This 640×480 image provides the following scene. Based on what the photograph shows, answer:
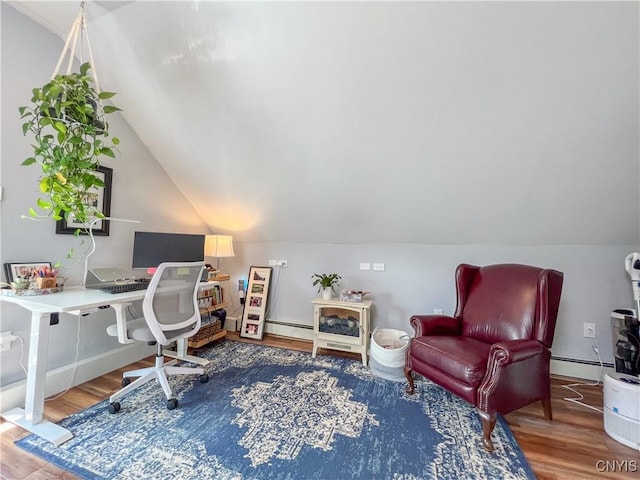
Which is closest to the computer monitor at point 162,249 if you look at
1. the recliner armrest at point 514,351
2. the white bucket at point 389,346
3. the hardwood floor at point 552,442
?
the hardwood floor at point 552,442

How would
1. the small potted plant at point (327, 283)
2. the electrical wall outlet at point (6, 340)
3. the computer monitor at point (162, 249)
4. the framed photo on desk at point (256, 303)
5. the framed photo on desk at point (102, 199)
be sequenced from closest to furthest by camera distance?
1. the electrical wall outlet at point (6, 340)
2. the framed photo on desk at point (102, 199)
3. the computer monitor at point (162, 249)
4. the small potted plant at point (327, 283)
5. the framed photo on desk at point (256, 303)

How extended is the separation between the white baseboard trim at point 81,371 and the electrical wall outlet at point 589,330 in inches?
163

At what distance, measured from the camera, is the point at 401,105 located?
1941 mm

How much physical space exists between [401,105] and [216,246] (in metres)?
2.43

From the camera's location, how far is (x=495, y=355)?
1632mm

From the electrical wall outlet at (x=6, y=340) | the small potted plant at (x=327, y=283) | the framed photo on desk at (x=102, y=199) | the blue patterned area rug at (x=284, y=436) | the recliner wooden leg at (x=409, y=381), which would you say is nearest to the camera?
the blue patterned area rug at (x=284, y=436)

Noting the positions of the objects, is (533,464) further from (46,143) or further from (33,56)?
(33,56)

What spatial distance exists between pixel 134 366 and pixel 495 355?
9.76ft

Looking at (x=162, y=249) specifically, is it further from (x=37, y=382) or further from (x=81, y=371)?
(x=37, y=382)

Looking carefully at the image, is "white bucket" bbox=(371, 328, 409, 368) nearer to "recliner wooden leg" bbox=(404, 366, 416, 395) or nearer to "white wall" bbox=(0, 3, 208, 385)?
"recliner wooden leg" bbox=(404, 366, 416, 395)

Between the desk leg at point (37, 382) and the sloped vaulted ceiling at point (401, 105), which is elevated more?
the sloped vaulted ceiling at point (401, 105)

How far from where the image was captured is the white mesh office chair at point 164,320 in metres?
1.88

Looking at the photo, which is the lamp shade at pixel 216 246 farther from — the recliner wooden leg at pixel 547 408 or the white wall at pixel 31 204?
the recliner wooden leg at pixel 547 408

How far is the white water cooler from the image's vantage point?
160 centimetres
